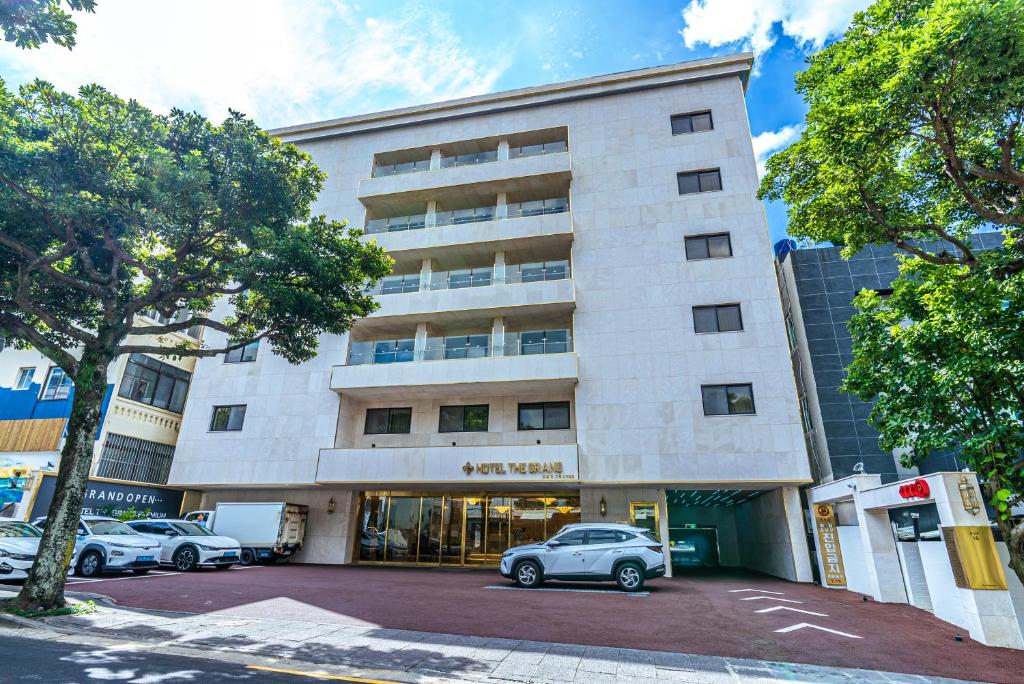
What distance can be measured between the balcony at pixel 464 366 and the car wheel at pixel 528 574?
23.3ft

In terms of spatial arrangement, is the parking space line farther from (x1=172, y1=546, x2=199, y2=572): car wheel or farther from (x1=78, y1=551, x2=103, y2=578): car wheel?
(x1=78, y1=551, x2=103, y2=578): car wheel

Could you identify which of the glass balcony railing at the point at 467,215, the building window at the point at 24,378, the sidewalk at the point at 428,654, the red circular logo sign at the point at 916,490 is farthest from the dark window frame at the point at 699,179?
the building window at the point at 24,378

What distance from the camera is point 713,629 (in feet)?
28.9

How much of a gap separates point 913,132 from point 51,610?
1820cm

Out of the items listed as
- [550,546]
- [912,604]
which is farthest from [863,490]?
[550,546]

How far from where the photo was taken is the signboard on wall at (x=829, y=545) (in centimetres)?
1584

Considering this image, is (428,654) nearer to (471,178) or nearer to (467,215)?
(467,215)

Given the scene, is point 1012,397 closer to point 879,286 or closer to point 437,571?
point 879,286

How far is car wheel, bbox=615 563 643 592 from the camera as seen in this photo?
13109mm

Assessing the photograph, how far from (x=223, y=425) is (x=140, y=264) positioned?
13.2 m

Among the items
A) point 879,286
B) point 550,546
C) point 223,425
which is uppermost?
point 879,286

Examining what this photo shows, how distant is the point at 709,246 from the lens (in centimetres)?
2041

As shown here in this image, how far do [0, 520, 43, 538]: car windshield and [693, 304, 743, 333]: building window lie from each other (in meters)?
21.0

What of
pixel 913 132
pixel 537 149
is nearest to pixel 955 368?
pixel 913 132
